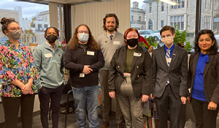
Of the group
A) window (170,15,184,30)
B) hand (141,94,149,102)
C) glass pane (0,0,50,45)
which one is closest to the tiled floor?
hand (141,94,149,102)

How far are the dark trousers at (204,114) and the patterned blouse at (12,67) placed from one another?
1892 mm

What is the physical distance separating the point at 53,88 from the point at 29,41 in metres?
1.95

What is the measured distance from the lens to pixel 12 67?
2.07 meters

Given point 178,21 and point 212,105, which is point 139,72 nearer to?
point 212,105

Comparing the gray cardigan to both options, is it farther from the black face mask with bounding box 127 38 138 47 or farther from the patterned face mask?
the patterned face mask

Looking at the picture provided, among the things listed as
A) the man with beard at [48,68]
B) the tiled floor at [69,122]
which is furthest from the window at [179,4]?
the tiled floor at [69,122]

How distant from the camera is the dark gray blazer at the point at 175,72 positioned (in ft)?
7.25

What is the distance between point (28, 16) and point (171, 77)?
3.26m

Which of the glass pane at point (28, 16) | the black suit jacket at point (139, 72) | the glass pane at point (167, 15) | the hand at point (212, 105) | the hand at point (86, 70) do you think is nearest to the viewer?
the hand at point (212, 105)

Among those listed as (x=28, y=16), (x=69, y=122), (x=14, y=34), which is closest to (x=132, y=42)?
(x=14, y=34)

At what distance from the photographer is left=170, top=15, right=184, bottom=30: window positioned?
349 centimetres

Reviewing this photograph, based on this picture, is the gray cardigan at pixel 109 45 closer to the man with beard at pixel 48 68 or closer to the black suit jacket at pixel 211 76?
the man with beard at pixel 48 68

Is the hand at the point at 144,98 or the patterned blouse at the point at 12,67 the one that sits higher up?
the patterned blouse at the point at 12,67

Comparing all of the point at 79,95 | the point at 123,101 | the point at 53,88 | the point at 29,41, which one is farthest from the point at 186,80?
the point at 29,41
